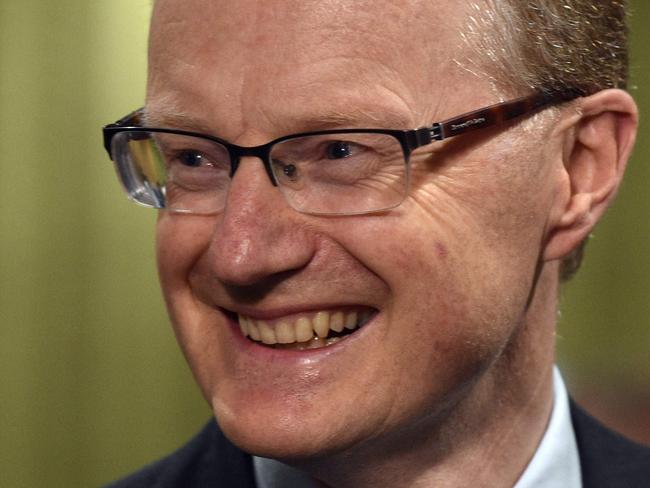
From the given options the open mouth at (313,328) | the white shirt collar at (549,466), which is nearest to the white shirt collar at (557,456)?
the white shirt collar at (549,466)

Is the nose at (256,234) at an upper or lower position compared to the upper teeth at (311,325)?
upper

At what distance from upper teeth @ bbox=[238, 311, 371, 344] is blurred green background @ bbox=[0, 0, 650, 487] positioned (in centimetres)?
208

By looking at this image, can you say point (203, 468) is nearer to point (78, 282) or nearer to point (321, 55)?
point (321, 55)

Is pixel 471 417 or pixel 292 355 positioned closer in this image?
pixel 292 355

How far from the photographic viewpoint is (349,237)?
1.28m

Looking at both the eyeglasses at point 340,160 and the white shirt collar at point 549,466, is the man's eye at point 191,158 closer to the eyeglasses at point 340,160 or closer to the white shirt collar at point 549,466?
the eyeglasses at point 340,160

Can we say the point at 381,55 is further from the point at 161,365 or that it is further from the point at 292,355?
the point at 161,365

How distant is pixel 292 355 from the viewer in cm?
133

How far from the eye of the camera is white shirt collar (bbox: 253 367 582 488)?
1.55 m

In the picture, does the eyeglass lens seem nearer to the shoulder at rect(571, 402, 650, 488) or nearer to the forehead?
the forehead

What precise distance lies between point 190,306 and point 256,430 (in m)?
0.21

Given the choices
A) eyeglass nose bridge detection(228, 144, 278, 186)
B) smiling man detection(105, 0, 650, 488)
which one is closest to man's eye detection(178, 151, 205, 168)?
smiling man detection(105, 0, 650, 488)

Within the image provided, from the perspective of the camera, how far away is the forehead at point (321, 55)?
1.27 meters

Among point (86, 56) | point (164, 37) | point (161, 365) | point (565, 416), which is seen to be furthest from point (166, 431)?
point (164, 37)
